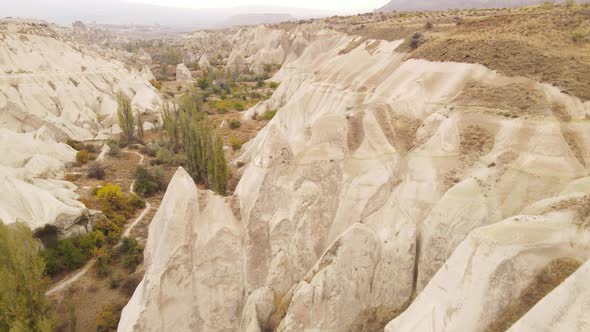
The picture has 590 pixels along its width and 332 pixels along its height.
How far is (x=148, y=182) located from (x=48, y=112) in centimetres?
2380

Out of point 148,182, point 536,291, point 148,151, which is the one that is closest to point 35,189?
point 148,182

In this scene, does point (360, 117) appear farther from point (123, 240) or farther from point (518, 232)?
point (123, 240)

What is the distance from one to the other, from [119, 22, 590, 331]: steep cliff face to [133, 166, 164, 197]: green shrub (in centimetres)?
1537

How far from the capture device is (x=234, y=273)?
37.2 feet

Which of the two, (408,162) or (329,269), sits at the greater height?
(408,162)

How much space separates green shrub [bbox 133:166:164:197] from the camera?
26.6 m

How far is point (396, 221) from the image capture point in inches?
394

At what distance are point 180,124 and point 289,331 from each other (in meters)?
30.7

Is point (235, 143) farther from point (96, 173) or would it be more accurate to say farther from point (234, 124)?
point (96, 173)

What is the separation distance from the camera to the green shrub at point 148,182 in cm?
2659

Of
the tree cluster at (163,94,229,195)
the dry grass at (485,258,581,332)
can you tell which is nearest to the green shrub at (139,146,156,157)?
the tree cluster at (163,94,229,195)

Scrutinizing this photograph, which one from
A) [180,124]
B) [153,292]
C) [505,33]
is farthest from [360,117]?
[180,124]

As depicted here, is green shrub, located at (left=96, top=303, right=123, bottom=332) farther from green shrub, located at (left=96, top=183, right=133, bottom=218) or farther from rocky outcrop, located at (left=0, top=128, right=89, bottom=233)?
green shrub, located at (left=96, top=183, right=133, bottom=218)

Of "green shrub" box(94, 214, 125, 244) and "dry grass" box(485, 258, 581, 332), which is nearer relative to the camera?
"dry grass" box(485, 258, 581, 332)
